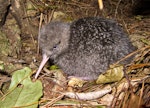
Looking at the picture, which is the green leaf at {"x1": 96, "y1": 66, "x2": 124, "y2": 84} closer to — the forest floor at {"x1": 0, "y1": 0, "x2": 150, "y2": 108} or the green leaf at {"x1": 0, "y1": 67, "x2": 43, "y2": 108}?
the forest floor at {"x1": 0, "y1": 0, "x2": 150, "y2": 108}

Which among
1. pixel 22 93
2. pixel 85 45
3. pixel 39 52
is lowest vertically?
pixel 22 93

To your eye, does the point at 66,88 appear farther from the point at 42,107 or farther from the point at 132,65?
the point at 132,65

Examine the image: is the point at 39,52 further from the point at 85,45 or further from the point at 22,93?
the point at 22,93

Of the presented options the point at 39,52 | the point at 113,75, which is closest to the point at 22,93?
the point at 113,75

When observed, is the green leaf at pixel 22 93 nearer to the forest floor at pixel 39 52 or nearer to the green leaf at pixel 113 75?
the forest floor at pixel 39 52

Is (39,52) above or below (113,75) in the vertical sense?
above

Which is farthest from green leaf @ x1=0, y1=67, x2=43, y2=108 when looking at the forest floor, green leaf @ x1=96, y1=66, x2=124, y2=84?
green leaf @ x1=96, y1=66, x2=124, y2=84

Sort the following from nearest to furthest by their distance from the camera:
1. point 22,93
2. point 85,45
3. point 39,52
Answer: point 22,93, point 85,45, point 39,52

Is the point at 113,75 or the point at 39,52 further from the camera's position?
the point at 39,52
